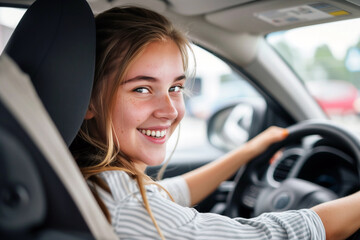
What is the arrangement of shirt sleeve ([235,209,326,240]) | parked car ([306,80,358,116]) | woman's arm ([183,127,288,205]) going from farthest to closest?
1. parked car ([306,80,358,116])
2. woman's arm ([183,127,288,205])
3. shirt sleeve ([235,209,326,240])

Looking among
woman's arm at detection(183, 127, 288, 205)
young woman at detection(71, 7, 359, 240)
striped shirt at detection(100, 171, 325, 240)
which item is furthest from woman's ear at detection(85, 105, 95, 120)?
woman's arm at detection(183, 127, 288, 205)

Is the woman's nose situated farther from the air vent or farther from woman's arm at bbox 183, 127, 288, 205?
the air vent

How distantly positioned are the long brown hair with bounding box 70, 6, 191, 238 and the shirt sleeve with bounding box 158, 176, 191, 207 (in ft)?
1.56

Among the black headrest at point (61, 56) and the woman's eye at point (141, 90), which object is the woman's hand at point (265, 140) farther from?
the black headrest at point (61, 56)

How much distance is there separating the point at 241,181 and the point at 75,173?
52.8 inches

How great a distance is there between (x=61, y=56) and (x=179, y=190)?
91cm

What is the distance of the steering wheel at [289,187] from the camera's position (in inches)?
61.1

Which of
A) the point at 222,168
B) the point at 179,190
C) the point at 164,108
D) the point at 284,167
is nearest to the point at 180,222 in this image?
the point at 164,108

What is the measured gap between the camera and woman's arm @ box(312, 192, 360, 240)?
112 centimetres

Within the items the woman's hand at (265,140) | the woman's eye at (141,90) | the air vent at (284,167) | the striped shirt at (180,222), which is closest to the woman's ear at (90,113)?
the woman's eye at (141,90)

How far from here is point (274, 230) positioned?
1025 mm

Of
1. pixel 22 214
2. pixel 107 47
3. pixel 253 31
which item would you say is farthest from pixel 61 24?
pixel 253 31

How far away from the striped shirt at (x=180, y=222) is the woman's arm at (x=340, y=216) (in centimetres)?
5

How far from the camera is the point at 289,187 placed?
1.68 meters
